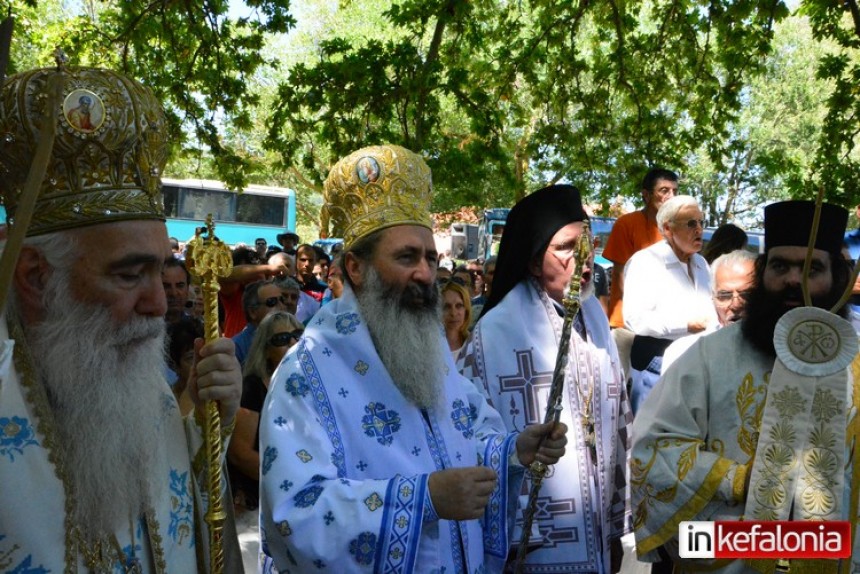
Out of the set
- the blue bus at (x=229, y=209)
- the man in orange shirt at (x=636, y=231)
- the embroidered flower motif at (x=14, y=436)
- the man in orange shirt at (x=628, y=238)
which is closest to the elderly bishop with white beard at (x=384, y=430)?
the embroidered flower motif at (x=14, y=436)

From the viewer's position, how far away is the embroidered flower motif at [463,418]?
9.97ft

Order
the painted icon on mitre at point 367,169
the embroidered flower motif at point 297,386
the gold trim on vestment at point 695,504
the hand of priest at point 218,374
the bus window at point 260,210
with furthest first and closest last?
the bus window at point 260,210 < the painted icon on mitre at point 367,169 < the gold trim on vestment at point 695,504 < the embroidered flower motif at point 297,386 < the hand of priest at point 218,374

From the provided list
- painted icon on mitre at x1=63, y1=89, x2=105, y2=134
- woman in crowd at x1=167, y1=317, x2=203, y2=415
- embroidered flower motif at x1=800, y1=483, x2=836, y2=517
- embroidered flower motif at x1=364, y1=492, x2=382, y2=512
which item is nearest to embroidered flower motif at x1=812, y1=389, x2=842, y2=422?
embroidered flower motif at x1=800, y1=483, x2=836, y2=517

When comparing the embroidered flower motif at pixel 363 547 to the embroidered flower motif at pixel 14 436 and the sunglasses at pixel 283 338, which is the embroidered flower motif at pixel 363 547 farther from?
the sunglasses at pixel 283 338

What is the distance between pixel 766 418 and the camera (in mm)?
3129

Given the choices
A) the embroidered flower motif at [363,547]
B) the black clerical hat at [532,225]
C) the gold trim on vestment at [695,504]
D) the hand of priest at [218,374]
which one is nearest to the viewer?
the hand of priest at [218,374]

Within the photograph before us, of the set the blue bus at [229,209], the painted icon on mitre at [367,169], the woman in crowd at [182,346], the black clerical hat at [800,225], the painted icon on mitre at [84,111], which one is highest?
the blue bus at [229,209]

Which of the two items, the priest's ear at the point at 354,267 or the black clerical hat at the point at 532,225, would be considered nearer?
the priest's ear at the point at 354,267

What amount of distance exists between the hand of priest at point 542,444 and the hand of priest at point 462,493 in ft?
1.56

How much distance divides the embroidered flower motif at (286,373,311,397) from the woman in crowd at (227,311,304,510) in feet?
5.25

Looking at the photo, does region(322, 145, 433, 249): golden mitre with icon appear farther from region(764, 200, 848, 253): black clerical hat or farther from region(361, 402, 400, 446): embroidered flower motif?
region(764, 200, 848, 253): black clerical hat

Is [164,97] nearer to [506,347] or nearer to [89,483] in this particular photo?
[506,347]

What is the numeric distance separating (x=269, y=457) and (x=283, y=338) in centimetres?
225

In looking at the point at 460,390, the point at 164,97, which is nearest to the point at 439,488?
the point at 460,390
